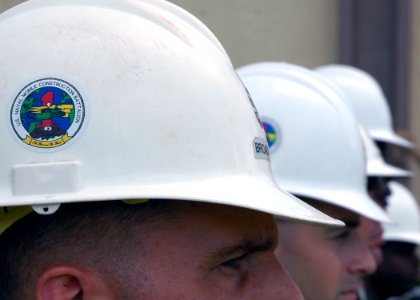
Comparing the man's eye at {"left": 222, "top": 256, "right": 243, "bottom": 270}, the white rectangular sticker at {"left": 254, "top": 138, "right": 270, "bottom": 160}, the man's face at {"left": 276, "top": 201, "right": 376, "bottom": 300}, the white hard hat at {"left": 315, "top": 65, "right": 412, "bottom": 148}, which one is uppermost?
the white rectangular sticker at {"left": 254, "top": 138, "right": 270, "bottom": 160}

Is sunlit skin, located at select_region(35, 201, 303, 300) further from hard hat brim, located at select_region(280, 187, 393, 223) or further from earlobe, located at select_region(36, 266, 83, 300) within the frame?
hard hat brim, located at select_region(280, 187, 393, 223)

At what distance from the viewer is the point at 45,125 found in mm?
2357

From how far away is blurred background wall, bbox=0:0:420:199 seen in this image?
765cm

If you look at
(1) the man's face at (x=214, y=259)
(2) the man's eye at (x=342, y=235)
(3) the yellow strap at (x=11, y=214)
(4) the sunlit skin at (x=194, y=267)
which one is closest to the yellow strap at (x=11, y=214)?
(3) the yellow strap at (x=11, y=214)

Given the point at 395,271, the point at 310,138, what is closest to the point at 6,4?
the point at 310,138

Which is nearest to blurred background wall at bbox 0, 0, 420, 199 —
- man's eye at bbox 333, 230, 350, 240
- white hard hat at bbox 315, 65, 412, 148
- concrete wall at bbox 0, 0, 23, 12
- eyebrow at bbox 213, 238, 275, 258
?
white hard hat at bbox 315, 65, 412, 148

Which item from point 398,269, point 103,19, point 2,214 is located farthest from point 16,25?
point 398,269

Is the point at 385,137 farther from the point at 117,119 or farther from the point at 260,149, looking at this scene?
the point at 117,119

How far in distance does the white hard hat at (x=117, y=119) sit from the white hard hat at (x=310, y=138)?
1.58m

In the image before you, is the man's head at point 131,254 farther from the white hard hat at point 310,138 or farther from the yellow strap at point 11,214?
the white hard hat at point 310,138

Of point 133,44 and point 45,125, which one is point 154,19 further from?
point 45,125

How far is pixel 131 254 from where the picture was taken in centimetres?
237

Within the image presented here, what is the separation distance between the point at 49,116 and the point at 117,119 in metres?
0.13

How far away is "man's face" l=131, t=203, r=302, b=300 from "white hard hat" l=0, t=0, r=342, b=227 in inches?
3.1
